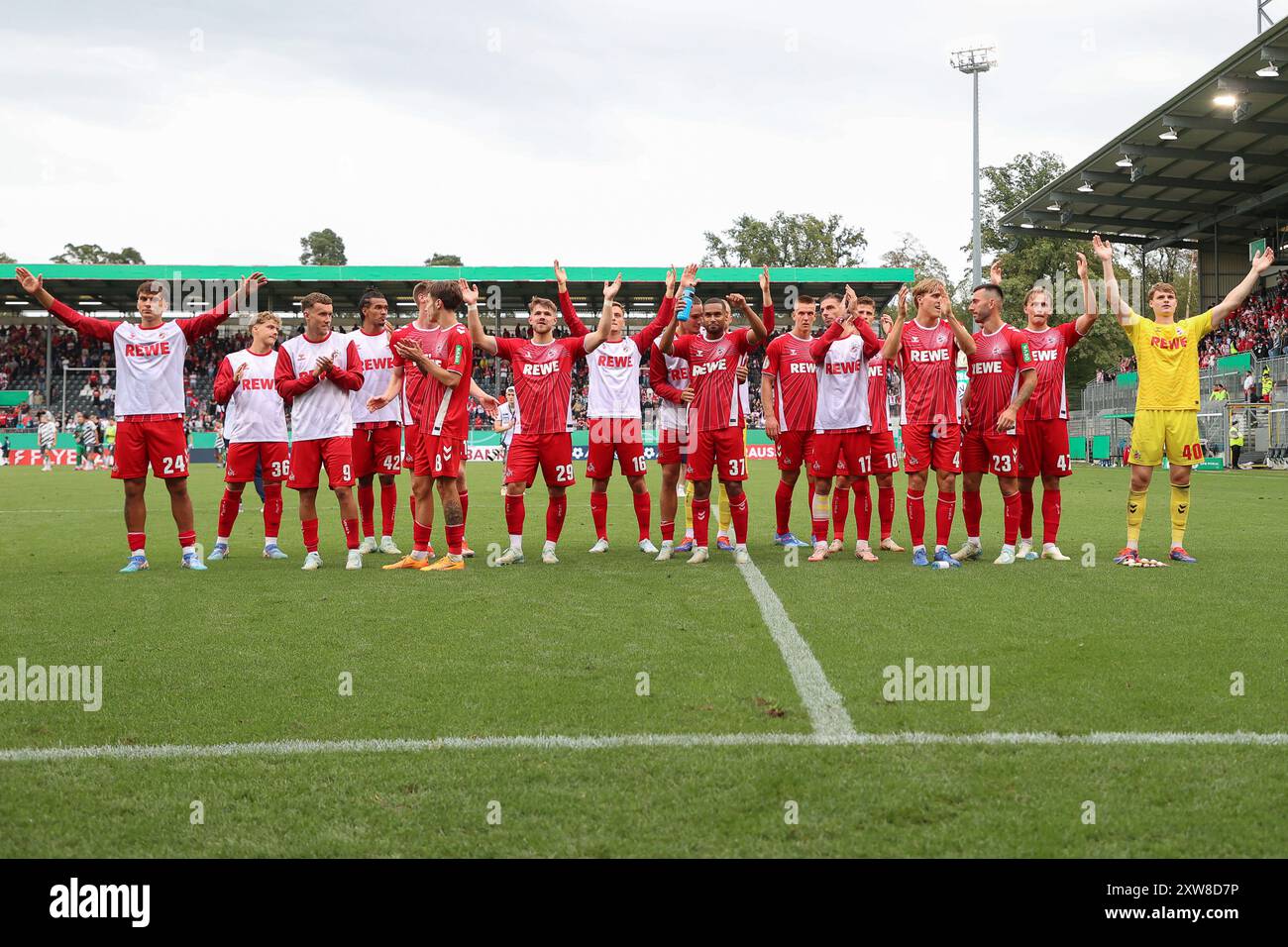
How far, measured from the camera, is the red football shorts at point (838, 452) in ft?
30.8

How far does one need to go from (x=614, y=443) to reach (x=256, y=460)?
3.21m

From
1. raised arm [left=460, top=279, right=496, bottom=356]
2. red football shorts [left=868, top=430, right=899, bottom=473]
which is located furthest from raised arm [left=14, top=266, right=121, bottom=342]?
red football shorts [left=868, top=430, right=899, bottom=473]

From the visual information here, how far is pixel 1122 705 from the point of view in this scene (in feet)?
14.0

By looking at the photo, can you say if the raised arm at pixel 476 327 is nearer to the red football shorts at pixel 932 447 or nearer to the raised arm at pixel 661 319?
the raised arm at pixel 661 319

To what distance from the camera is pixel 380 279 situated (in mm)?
43406

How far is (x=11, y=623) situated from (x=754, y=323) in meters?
5.58

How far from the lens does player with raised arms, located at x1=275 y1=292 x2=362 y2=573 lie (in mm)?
8891

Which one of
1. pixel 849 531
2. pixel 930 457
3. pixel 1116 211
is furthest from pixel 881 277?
pixel 930 457

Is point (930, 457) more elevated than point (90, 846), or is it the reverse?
point (930, 457)

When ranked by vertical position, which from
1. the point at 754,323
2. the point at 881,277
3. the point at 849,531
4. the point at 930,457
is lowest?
the point at 849,531

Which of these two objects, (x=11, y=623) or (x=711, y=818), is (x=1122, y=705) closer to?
(x=711, y=818)

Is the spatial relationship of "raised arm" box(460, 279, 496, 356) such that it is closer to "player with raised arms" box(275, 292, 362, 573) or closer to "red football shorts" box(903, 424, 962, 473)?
"player with raised arms" box(275, 292, 362, 573)

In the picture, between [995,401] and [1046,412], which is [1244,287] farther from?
[995,401]
